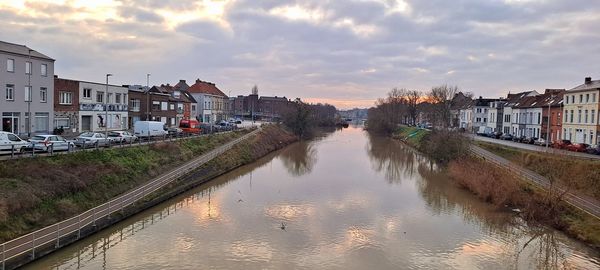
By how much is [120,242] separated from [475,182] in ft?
73.9

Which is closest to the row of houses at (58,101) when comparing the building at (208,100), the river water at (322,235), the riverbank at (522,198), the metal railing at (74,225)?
the metal railing at (74,225)

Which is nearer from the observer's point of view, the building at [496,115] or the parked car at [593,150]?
the parked car at [593,150]

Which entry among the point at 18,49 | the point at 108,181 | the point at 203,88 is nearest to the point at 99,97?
the point at 18,49

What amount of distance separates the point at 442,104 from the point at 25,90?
5626cm

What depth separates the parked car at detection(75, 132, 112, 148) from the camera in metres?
28.4

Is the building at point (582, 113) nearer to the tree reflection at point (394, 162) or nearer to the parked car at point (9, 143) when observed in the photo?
the tree reflection at point (394, 162)

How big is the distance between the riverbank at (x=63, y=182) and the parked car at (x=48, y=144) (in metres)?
1.43

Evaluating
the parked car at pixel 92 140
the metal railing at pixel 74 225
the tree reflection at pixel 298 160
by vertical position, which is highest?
the parked car at pixel 92 140

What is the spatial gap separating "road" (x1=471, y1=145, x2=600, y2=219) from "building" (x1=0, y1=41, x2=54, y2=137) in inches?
1367

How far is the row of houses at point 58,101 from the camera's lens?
33.3m

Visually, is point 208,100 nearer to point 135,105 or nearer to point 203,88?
point 203,88

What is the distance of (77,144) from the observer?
28.5 metres

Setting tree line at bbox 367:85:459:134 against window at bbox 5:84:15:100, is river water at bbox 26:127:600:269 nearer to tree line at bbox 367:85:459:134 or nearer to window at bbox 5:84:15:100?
window at bbox 5:84:15:100

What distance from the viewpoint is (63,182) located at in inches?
809
